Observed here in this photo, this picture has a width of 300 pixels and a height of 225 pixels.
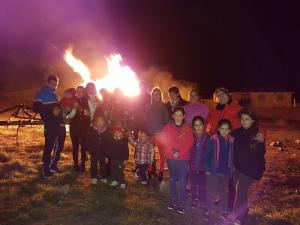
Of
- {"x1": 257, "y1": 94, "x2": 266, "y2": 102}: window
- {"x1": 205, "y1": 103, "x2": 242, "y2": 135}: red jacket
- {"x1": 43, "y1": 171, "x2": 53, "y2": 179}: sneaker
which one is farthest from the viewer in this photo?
{"x1": 257, "y1": 94, "x2": 266, "y2": 102}: window

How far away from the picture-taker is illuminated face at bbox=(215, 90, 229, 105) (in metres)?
6.88

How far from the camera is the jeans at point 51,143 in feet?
27.0

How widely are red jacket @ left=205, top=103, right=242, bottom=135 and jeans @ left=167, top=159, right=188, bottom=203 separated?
0.92 m

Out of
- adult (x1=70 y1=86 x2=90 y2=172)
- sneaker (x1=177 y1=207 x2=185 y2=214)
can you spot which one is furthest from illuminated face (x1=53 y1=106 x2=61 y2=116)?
sneaker (x1=177 y1=207 x2=185 y2=214)

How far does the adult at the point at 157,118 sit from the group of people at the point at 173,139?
0.07 feet

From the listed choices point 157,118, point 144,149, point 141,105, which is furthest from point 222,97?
point 141,105

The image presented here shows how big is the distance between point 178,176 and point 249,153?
4.68ft

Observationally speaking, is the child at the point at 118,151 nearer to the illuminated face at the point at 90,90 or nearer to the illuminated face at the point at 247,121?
the illuminated face at the point at 90,90

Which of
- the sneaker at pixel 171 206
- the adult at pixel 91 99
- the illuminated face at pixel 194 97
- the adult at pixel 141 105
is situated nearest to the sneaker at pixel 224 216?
the sneaker at pixel 171 206

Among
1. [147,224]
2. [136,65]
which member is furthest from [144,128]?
[136,65]

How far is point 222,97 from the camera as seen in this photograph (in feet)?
22.6

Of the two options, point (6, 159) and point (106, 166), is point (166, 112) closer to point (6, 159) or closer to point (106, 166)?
point (106, 166)

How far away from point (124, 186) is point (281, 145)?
9504mm

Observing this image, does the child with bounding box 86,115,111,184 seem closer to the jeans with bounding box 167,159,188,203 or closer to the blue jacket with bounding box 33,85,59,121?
the blue jacket with bounding box 33,85,59,121
